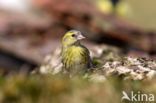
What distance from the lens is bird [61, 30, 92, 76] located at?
→ 24.6 feet

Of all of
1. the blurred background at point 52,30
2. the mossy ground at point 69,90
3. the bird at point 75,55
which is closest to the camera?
the mossy ground at point 69,90

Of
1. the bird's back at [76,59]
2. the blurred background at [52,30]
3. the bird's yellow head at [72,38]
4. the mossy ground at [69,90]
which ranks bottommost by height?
the blurred background at [52,30]

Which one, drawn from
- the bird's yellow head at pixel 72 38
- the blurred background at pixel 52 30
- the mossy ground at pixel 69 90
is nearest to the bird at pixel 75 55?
the bird's yellow head at pixel 72 38

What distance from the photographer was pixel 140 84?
274 inches

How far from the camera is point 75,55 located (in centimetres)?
758

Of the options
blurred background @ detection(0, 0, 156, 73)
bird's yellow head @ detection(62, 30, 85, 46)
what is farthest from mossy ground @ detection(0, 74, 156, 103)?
blurred background @ detection(0, 0, 156, 73)

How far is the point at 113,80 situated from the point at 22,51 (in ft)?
44.4

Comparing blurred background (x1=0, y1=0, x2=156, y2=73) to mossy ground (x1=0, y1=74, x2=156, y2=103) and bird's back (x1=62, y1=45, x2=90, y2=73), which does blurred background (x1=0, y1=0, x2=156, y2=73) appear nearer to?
bird's back (x1=62, y1=45, x2=90, y2=73)

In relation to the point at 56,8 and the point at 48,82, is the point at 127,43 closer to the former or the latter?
the point at 56,8

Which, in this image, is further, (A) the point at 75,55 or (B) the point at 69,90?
(A) the point at 75,55

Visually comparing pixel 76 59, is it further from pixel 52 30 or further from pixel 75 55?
pixel 52 30

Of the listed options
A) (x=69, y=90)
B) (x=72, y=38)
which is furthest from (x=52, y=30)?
(x=69, y=90)

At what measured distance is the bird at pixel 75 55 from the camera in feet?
24.6

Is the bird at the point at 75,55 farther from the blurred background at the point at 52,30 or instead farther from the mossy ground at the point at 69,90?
the blurred background at the point at 52,30
